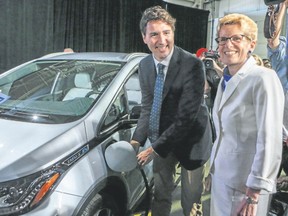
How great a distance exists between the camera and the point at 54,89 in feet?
8.50

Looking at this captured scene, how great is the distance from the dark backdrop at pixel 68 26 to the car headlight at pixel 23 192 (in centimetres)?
681

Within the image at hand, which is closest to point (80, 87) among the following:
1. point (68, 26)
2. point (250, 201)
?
point (250, 201)

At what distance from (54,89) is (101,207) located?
0.98 metres

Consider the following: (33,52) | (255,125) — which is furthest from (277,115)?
(33,52)

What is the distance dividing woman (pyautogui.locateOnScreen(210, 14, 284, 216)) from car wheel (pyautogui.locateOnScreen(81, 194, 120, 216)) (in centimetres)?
67

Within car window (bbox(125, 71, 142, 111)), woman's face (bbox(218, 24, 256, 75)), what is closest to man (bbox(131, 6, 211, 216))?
car window (bbox(125, 71, 142, 111))

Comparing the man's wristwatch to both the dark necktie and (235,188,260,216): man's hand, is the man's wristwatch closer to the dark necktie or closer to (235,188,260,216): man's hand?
(235,188,260,216): man's hand

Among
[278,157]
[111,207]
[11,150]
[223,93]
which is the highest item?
[223,93]

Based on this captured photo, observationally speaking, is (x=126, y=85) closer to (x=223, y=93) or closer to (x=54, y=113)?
(x=54, y=113)

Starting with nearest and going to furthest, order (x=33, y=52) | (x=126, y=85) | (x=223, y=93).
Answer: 1. (x=223, y=93)
2. (x=126, y=85)
3. (x=33, y=52)

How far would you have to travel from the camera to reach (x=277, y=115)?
1455 mm

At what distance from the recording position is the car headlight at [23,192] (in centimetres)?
166

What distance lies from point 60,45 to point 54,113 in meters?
7.10

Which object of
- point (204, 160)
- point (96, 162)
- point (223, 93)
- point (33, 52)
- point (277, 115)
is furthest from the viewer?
point (33, 52)
